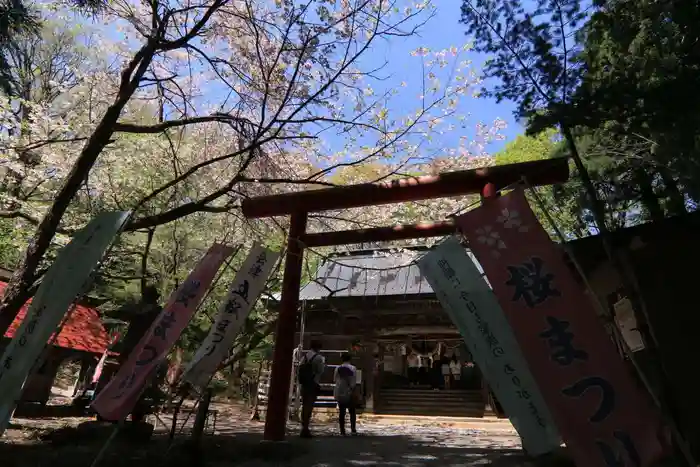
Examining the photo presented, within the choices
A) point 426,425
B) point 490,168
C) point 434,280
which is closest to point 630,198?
point 490,168

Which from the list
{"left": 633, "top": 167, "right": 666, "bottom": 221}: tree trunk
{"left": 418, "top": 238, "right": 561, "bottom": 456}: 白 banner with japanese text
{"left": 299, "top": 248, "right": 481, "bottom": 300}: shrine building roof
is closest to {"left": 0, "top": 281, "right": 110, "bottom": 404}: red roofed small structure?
{"left": 299, "top": 248, "right": 481, "bottom": 300}: shrine building roof

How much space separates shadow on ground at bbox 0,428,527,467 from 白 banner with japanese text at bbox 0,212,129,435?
1.58 meters

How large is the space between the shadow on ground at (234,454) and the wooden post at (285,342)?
32cm

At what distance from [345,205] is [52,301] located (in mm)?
3686

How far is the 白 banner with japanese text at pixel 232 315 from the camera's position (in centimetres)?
533

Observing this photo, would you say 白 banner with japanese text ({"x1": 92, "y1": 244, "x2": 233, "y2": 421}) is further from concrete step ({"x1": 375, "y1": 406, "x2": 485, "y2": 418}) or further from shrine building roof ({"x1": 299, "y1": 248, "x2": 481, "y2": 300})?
concrete step ({"x1": 375, "y1": 406, "x2": 485, "y2": 418})

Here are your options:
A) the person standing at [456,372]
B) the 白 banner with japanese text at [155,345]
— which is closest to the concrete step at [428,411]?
the person standing at [456,372]

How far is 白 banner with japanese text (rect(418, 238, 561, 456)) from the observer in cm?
377

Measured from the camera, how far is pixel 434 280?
4.79 m

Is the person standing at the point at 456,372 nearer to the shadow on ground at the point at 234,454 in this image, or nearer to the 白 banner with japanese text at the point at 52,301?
the shadow on ground at the point at 234,454

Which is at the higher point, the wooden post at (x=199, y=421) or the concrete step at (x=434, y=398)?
the concrete step at (x=434, y=398)

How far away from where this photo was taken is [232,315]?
5.94 m

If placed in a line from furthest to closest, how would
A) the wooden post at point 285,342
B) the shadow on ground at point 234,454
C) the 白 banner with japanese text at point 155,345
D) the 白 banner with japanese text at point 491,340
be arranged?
the wooden post at point 285,342 → the shadow on ground at point 234,454 → the 白 banner with japanese text at point 155,345 → the 白 banner with japanese text at point 491,340

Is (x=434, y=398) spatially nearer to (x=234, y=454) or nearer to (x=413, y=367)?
(x=413, y=367)
